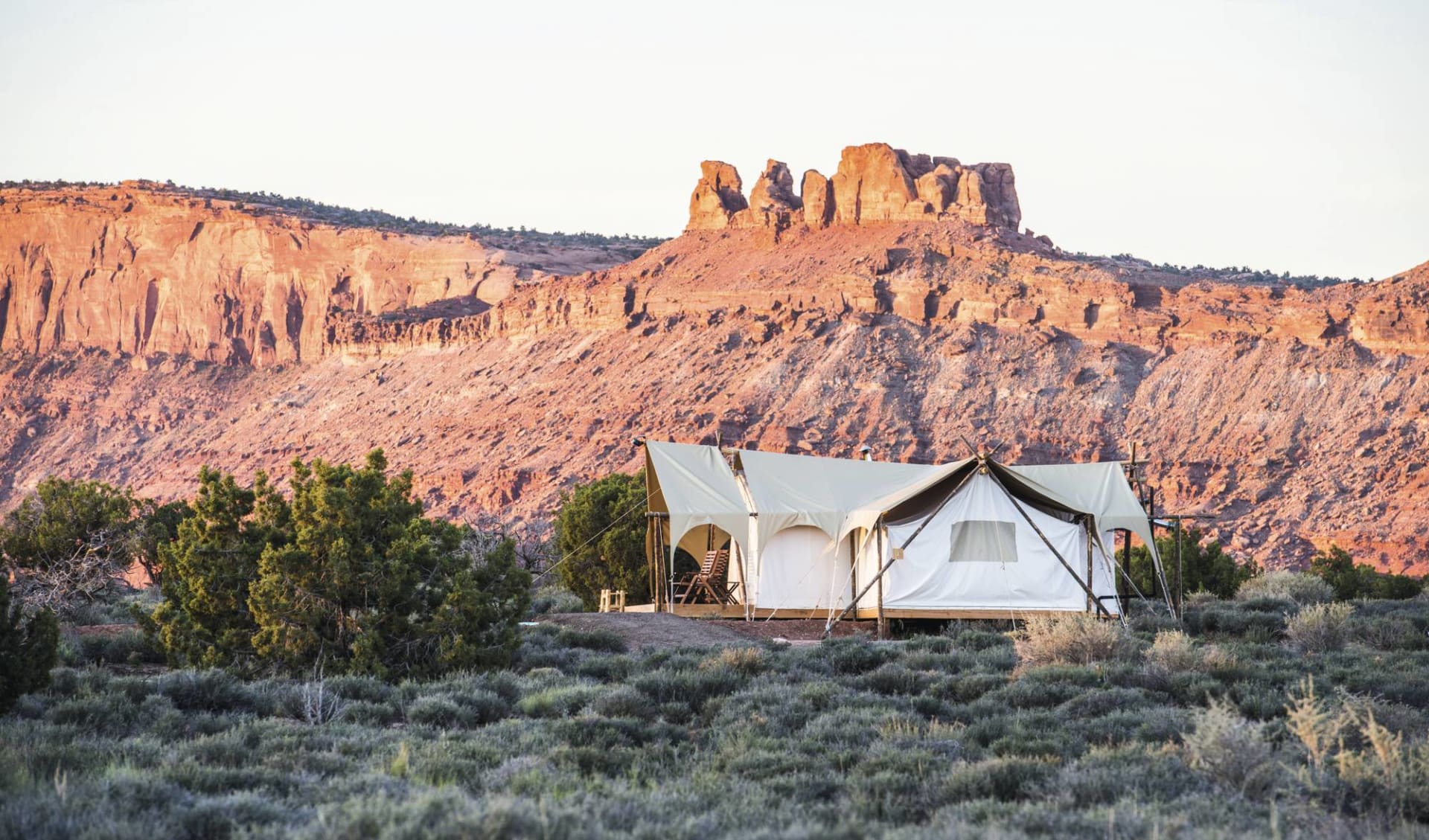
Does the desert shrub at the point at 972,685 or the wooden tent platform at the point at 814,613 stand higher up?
the wooden tent platform at the point at 814,613

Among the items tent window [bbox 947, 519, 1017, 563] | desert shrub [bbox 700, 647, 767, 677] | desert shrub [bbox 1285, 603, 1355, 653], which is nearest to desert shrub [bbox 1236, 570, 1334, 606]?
tent window [bbox 947, 519, 1017, 563]

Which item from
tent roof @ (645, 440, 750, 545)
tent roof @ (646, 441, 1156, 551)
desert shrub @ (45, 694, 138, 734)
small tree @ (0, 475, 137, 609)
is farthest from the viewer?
small tree @ (0, 475, 137, 609)

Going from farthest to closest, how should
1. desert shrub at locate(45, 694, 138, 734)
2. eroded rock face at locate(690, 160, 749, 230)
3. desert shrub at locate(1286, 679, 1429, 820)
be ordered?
eroded rock face at locate(690, 160, 749, 230), desert shrub at locate(45, 694, 138, 734), desert shrub at locate(1286, 679, 1429, 820)

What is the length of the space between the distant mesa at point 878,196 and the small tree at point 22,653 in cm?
5704

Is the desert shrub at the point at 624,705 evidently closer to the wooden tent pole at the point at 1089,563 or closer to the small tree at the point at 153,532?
the wooden tent pole at the point at 1089,563

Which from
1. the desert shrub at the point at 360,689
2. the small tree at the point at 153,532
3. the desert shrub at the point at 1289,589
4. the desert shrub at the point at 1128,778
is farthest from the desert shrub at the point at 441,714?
the desert shrub at the point at 1289,589

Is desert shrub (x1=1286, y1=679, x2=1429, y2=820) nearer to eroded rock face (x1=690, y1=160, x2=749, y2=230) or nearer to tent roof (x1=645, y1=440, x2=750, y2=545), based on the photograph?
tent roof (x1=645, y1=440, x2=750, y2=545)

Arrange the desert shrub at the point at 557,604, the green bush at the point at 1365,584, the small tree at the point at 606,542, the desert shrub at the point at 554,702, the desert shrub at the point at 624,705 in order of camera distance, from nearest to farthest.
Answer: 1. the desert shrub at the point at 624,705
2. the desert shrub at the point at 554,702
3. the desert shrub at the point at 557,604
4. the small tree at the point at 606,542
5. the green bush at the point at 1365,584

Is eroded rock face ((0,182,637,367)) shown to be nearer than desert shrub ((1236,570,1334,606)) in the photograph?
No

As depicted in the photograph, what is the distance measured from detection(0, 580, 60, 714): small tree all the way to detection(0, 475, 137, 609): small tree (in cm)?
1037

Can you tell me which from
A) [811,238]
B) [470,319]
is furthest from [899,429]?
[470,319]

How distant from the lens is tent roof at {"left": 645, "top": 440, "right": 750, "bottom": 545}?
20.9 meters

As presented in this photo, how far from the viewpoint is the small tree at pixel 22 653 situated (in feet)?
32.9

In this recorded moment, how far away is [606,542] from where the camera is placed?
27516 mm
